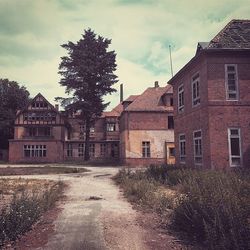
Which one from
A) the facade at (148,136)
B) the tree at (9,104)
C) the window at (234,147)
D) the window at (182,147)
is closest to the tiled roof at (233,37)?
the window at (234,147)

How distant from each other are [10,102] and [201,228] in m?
58.6

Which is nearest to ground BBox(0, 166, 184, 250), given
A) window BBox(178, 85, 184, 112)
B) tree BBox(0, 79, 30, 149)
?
window BBox(178, 85, 184, 112)

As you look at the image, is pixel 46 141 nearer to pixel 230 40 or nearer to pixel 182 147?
pixel 182 147

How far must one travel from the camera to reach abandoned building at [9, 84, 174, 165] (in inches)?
1506

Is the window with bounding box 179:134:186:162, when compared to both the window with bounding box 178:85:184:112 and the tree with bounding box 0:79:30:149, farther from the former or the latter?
the tree with bounding box 0:79:30:149

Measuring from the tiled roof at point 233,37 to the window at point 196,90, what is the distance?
2.32 metres

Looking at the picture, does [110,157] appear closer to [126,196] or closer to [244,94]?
[244,94]

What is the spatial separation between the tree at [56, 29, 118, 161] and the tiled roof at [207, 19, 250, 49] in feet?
86.4

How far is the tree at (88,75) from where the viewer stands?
45.4m

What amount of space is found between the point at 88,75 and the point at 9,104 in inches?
864

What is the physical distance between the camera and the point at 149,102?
130 ft

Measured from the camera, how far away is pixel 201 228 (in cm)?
689

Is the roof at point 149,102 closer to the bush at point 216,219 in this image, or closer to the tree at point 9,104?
the tree at point 9,104

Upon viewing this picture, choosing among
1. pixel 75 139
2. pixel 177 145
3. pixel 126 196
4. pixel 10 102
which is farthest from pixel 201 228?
pixel 10 102
